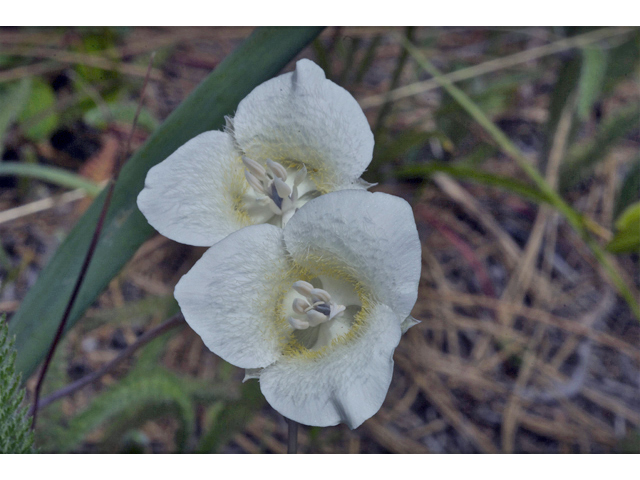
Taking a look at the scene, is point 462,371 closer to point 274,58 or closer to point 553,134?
point 553,134

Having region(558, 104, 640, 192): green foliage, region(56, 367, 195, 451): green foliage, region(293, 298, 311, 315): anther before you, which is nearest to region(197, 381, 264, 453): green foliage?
region(56, 367, 195, 451): green foliage

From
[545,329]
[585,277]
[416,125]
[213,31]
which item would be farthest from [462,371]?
[213,31]

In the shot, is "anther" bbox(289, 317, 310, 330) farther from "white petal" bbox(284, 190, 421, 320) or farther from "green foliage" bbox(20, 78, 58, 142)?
"green foliage" bbox(20, 78, 58, 142)

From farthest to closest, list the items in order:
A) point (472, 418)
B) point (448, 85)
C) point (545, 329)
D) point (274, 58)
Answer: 1. point (545, 329)
2. point (472, 418)
3. point (448, 85)
4. point (274, 58)

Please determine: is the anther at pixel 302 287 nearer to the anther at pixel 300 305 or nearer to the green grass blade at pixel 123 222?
the anther at pixel 300 305

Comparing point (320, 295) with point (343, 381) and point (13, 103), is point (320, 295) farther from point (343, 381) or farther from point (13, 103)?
point (13, 103)

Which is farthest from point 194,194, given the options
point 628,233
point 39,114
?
point 39,114

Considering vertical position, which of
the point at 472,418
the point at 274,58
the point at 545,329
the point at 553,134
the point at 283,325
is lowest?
the point at 472,418
